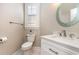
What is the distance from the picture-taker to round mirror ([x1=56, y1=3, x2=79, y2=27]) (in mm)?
1381

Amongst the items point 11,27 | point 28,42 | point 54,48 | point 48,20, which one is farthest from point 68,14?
point 11,27

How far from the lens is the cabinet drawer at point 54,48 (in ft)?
4.33

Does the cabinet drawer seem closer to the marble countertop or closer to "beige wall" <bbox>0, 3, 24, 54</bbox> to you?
the marble countertop

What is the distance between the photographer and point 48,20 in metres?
1.42

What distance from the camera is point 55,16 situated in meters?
1.42

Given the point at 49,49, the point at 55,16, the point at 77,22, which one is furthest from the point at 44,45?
the point at 77,22

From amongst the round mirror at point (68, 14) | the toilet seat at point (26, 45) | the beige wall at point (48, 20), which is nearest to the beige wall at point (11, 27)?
the toilet seat at point (26, 45)

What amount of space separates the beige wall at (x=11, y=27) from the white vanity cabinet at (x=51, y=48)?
0.98 ft

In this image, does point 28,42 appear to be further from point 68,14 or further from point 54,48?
point 68,14

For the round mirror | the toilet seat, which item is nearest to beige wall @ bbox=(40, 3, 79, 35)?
the round mirror

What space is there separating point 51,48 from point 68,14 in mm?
490

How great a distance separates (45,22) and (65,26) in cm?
26

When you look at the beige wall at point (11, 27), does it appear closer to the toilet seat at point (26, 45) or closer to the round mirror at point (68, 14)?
the toilet seat at point (26, 45)
